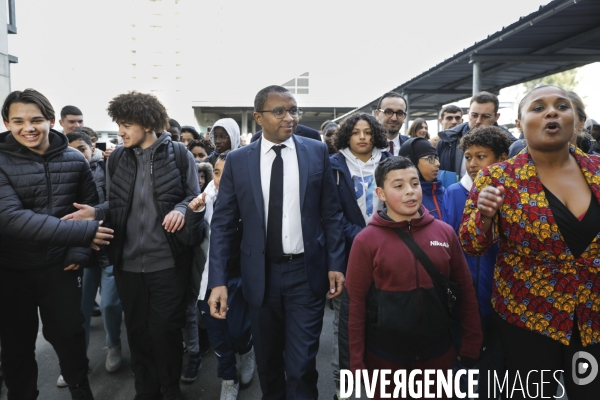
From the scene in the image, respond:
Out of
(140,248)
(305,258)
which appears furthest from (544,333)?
(140,248)

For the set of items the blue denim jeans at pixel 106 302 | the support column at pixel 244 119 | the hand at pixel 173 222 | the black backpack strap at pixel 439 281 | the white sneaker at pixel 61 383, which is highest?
the support column at pixel 244 119

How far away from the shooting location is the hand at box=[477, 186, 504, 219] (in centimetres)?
197

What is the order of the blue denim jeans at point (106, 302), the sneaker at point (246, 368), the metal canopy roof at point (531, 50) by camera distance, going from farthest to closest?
the metal canopy roof at point (531, 50)
the blue denim jeans at point (106, 302)
the sneaker at point (246, 368)

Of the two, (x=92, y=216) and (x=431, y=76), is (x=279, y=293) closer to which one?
(x=92, y=216)

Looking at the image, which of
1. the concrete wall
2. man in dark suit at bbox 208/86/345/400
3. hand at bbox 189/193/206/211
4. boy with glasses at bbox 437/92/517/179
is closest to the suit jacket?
man in dark suit at bbox 208/86/345/400

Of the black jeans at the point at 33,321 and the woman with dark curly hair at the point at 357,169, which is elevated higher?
the woman with dark curly hair at the point at 357,169

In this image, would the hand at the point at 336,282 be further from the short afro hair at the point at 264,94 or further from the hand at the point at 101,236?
the hand at the point at 101,236

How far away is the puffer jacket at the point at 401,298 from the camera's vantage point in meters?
2.16

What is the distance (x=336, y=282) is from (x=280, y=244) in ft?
1.51

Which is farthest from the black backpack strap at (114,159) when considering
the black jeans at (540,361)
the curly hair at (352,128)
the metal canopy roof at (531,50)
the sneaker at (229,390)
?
the metal canopy roof at (531,50)

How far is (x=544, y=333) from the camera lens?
197 centimetres

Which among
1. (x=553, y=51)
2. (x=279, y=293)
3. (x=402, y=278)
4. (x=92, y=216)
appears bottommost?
(x=279, y=293)

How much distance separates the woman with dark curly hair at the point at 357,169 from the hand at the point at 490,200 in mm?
1136

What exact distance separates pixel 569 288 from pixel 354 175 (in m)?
1.69
